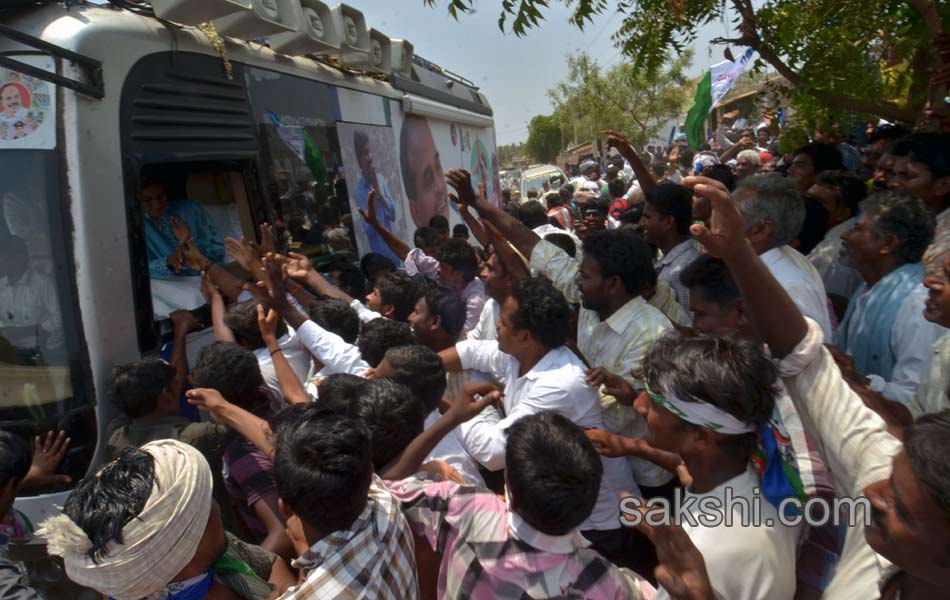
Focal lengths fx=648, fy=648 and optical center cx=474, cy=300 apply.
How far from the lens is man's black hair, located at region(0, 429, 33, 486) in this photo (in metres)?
1.91

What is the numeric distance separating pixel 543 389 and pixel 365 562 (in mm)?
1024

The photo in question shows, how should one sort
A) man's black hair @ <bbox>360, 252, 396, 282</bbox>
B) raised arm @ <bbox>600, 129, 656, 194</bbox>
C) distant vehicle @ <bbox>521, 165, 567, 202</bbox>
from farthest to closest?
1. distant vehicle @ <bbox>521, 165, 567, 202</bbox>
2. man's black hair @ <bbox>360, 252, 396, 282</bbox>
3. raised arm @ <bbox>600, 129, 656, 194</bbox>

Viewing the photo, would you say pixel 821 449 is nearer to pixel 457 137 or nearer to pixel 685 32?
pixel 685 32

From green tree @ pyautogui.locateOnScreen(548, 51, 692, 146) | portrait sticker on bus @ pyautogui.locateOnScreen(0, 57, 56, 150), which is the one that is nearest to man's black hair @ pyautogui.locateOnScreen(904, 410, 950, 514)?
portrait sticker on bus @ pyautogui.locateOnScreen(0, 57, 56, 150)

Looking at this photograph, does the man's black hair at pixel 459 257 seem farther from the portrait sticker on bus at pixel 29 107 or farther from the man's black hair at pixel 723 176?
the man's black hair at pixel 723 176

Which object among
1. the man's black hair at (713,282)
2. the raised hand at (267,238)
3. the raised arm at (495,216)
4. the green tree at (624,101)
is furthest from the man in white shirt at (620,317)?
the green tree at (624,101)

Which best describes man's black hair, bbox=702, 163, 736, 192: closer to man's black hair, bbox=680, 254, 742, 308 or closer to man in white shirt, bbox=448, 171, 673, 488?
man in white shirt, bbox=448, 171, 673, 488

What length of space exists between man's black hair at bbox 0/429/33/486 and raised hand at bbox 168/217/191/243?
1992 mm

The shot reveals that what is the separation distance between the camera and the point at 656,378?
5.24ft

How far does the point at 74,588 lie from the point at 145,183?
2162 millimetres

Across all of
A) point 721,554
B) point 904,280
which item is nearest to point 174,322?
point 721,554

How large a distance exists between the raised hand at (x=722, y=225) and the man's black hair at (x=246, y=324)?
2187mm

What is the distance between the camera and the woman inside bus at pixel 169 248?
361cm

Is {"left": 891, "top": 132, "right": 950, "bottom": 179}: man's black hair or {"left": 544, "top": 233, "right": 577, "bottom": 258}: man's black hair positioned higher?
{"left": 891, "top": 132, "right": 950, "bottom": 179}: man's black hair
